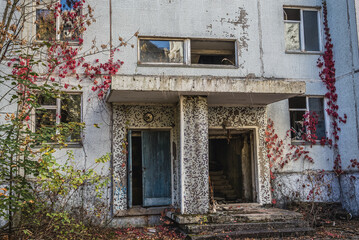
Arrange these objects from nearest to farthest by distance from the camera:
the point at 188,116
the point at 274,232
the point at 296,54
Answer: the point at 274,232 < the point at 188,116 < the point at 296,54

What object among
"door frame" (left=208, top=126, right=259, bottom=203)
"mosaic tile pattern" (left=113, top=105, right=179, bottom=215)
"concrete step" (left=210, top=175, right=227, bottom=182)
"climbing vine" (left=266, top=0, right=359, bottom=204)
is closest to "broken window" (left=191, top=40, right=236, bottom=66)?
"mosaic tile pattern" (left=113, top=105, right=179, bottom=215)

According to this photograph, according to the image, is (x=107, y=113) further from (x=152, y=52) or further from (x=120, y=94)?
(x=152, y=52)

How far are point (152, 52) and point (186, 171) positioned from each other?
12.2 ft

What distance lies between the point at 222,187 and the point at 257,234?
5.67 metres

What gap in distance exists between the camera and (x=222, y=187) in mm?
13805

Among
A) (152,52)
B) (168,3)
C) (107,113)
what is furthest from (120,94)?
(168,3)

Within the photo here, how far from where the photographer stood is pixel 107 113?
976 cm

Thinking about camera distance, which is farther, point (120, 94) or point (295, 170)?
point (295, 170)

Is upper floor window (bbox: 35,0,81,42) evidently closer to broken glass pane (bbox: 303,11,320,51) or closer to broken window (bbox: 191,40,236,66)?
broken window (bbox: 191,40,236,66)

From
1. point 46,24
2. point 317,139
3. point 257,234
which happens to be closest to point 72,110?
point 46,24

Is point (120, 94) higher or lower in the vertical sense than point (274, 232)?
higher

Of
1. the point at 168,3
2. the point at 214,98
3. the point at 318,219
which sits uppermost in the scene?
the point at 168,3

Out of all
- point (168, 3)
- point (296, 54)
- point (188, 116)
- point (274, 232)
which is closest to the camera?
point (274, 232)

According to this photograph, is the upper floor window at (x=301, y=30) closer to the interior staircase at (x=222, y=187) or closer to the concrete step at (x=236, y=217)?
the concrete step at (x=236, y=217)
